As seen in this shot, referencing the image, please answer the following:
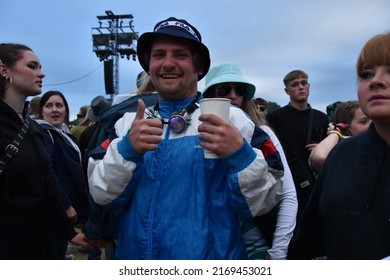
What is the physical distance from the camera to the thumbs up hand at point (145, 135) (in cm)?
145

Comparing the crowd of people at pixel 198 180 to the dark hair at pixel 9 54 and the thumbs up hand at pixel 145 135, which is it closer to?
the thumbs up hand at pixel 145 135

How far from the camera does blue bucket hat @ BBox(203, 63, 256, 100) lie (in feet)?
7.94

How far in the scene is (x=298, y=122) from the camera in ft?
14.2

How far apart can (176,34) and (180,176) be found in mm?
603

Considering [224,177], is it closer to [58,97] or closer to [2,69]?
[2,69]

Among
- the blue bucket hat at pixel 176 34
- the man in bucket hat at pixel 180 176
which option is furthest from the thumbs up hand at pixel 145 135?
the blue bucket hat at pixel 176 34

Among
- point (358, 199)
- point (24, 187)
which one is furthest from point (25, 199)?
point (358, 199)

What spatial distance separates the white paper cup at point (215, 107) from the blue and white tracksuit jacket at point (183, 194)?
0.41ft

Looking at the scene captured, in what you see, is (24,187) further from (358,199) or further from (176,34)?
(358,199)

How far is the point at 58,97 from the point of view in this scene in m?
4.37

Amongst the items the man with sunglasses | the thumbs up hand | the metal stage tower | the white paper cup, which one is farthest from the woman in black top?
the metal stage tower

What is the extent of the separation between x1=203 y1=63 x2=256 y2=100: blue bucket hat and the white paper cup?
100 cm
